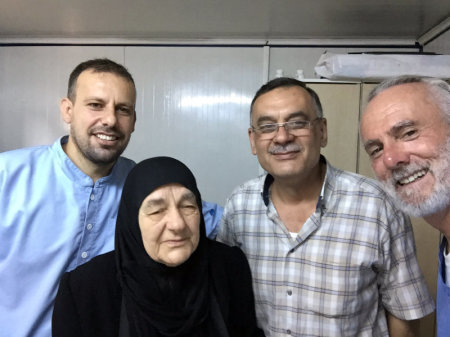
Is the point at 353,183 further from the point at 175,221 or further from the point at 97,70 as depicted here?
the point at 97,70

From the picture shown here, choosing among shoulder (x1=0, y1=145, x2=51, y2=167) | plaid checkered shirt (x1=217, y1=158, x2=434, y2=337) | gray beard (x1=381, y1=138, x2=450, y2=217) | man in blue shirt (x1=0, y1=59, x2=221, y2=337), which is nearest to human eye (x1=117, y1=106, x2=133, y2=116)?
man in blue shirt (x1=0, y1=59, x2=221, y2=337)

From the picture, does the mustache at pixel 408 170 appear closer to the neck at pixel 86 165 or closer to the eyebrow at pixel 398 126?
the eyebrow at pixel 398 126

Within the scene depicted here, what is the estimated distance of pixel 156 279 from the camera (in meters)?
1.04

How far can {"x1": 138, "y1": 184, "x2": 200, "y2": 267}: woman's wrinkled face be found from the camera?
38.7 inches

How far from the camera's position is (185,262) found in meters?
1.08

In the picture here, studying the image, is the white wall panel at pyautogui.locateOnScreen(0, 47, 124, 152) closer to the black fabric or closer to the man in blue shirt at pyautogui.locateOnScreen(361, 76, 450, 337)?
the black fabric

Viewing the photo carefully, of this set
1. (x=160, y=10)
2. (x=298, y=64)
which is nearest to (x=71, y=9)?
(x=160, y=10)

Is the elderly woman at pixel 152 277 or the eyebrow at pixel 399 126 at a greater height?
the eyebrow at pixel 399 126

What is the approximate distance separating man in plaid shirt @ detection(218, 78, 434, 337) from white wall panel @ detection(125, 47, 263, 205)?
1.69m

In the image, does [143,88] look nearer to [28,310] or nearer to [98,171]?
[98,171]

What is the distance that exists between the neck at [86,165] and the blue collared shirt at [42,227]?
0.03 metres

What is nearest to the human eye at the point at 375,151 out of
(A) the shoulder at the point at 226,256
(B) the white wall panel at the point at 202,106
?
(A) the shoulder at the point at 226,256

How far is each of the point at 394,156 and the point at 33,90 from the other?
3.44 m

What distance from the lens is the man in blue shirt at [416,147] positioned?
0.91 metres
